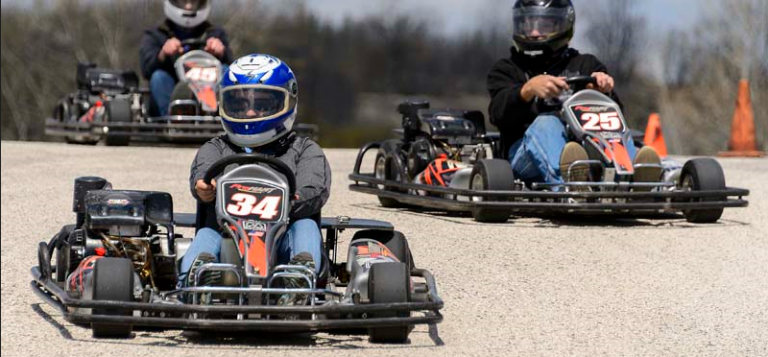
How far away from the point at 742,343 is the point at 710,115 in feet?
117

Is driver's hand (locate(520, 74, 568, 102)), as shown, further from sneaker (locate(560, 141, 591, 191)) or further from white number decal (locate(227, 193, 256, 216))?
white number decal (locate(227, 193, 256, 216))

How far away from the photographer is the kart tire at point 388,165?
1030 cm

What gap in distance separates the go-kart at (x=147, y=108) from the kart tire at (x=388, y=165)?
351cm

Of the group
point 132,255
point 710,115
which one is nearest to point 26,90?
point 710,115

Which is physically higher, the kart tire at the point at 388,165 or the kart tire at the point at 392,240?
the kart tire at the point at 392,240

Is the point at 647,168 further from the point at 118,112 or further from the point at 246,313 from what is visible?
the point at 118,112

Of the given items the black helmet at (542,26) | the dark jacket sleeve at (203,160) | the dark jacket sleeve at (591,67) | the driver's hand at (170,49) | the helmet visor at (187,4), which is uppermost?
the black helmet at (542,26)

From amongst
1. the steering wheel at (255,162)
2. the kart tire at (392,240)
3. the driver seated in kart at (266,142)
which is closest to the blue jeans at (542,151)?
the kart tire at (392,240)

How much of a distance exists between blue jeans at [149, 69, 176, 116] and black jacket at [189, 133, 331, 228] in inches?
319

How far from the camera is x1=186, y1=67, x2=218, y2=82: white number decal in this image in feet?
46.2

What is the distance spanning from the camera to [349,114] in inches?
669

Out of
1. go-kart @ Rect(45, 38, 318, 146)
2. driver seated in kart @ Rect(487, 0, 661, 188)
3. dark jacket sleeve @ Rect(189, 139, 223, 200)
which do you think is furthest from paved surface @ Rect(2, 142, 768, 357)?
go-kart @ Rect(45, 38, 318, 146)

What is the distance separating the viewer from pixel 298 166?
629 centimetres

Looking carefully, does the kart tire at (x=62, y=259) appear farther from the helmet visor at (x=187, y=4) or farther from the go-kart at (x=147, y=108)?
the helmet visor at (x=187, y=4)
